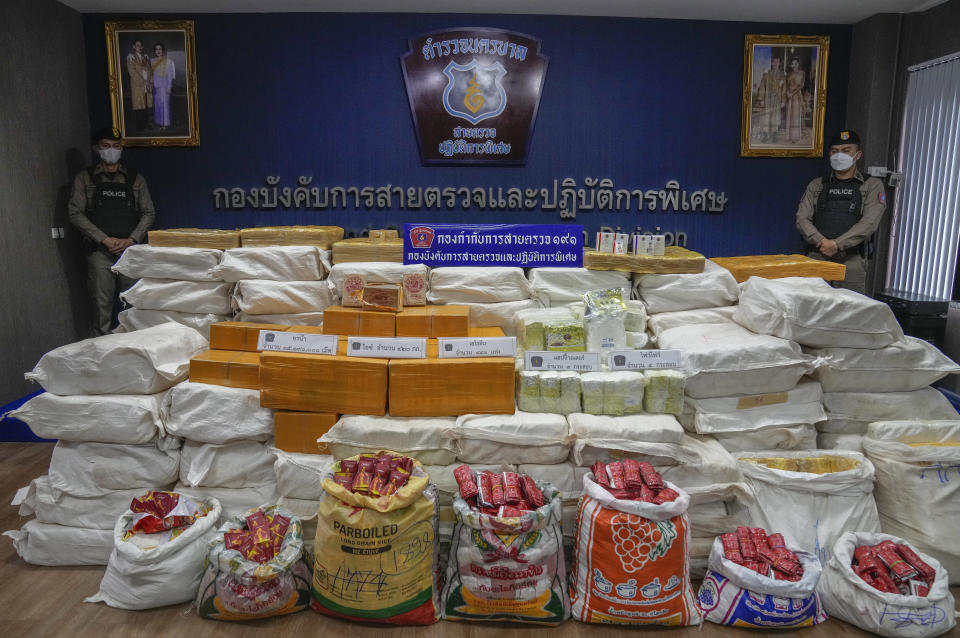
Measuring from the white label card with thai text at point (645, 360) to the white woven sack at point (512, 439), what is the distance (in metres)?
0.37

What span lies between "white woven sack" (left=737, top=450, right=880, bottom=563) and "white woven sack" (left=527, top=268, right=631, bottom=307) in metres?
1.14

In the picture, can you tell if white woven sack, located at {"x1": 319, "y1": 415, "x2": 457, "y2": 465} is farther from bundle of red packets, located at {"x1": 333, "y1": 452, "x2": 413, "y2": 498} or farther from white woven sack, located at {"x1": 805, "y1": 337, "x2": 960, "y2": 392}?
white woven sack, located at {"x1": 805, "y1": 337, "x2": 960, "y2": 392}

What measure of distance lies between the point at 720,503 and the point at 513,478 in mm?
879

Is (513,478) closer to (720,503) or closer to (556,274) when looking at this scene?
(720,503)

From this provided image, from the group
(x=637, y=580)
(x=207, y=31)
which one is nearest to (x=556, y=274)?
(x=637, y=580)

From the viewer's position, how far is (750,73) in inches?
194

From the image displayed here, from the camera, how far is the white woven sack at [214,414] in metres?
2.71

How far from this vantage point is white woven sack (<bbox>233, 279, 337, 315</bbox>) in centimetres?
332

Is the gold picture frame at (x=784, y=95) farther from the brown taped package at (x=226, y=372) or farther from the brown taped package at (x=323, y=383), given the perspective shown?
the brown taped package at (x=226, y=372)

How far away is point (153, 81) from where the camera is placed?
15.9ft

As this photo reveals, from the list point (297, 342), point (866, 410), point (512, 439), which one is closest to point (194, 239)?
point (297, 342)

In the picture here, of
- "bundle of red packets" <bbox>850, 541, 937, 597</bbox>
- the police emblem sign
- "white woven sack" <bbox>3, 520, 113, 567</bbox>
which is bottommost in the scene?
"white woven sack" <bbox>3, 520, 113, 567</bbox>

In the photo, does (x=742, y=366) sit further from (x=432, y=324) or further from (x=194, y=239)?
(x=194, y=239)

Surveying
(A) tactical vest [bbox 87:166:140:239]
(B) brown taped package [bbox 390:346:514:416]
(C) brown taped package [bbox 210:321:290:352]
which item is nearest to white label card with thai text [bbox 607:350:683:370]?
(B) brown taped package [bbox 390:346:514:416]
